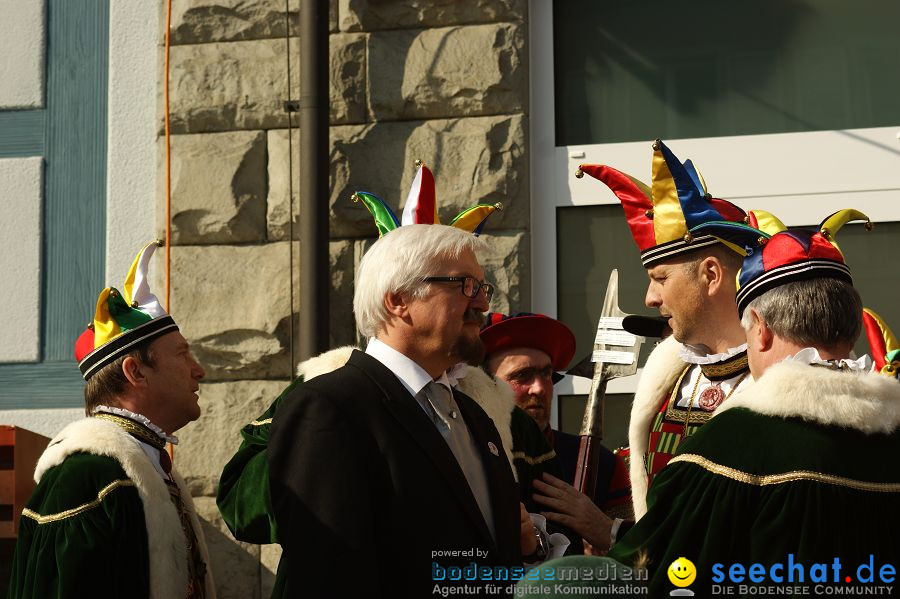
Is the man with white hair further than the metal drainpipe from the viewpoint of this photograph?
No

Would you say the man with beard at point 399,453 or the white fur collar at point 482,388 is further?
the white fur collar at point 482,388

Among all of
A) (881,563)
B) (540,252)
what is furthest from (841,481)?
(540,252)

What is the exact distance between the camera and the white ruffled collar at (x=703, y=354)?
3957 mm

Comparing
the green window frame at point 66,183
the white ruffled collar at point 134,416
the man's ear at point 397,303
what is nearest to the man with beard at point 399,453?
the man's ear at point 397,303

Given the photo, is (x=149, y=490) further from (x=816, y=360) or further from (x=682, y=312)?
(x=816, y=360)

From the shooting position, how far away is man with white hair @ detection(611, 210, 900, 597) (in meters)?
2.91

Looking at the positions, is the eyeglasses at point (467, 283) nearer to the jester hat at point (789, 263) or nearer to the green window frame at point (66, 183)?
the jester hat at point (789, 263)

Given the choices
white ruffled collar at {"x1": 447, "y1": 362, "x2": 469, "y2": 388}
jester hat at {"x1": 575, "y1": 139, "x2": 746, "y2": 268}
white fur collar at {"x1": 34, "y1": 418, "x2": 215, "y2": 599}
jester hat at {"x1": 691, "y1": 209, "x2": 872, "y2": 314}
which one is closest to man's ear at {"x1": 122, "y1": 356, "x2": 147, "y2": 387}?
white fur collar at {"x1": 34, "y1": 418, "x2": 215, "y2": 599}

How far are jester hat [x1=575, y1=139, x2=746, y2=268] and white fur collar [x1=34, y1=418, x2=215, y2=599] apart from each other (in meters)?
1.75

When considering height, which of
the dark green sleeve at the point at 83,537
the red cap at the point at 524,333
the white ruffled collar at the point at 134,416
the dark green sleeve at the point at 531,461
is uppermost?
the red cap at the point at 524,333

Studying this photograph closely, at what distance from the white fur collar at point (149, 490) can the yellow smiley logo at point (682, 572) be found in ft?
5.89

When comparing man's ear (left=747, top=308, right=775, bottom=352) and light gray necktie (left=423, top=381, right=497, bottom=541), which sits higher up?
man's ear (left=747, top=308, right=775, bottom=352)

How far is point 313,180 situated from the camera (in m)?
5.55

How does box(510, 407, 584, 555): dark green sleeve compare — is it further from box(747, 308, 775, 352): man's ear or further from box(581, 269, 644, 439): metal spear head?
box(747, 308, 775, 352): man's ear
